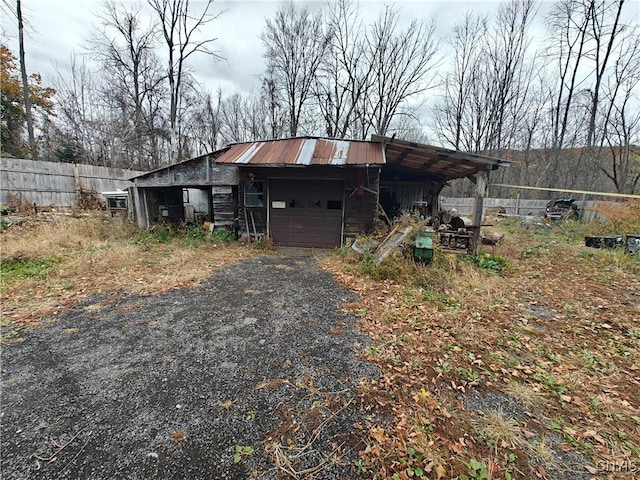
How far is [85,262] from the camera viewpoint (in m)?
5.44

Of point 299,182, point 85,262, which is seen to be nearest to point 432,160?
point 299,182

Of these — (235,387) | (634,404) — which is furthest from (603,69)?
(235,387)

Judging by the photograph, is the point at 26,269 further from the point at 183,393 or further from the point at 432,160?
the point at 432,160

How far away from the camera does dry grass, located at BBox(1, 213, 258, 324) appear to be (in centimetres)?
406

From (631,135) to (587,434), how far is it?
2205 cm

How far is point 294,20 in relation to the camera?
1714 cm

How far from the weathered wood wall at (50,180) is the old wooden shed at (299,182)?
4.03 meters

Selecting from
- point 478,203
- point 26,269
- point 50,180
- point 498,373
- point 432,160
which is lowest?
point 498,373

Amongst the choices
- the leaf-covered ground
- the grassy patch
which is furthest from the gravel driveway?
the grassy patch

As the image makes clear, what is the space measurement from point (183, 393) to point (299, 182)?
251 inches

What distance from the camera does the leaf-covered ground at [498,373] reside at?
5.64 feet

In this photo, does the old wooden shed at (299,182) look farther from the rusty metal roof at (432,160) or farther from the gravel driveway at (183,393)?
the gravel driveway at (183,393)

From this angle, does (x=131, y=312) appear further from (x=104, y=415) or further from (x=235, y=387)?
(x=235, y=387)

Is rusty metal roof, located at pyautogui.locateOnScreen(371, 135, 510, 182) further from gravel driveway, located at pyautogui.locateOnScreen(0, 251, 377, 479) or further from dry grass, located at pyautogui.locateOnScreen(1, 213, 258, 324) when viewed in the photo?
dry grass, located at pyautogui.locateOnScreen(1, 213, 258, 324)
